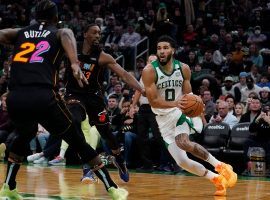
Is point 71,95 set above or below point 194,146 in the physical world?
above

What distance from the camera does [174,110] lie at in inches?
331

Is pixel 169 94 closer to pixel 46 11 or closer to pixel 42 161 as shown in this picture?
pixel 46 11

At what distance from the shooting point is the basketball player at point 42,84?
6406 millimetres

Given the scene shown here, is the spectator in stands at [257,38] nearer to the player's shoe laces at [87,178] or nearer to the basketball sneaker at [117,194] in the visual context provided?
the player's shoe laces at [87,178]

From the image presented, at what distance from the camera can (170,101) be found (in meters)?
8.43

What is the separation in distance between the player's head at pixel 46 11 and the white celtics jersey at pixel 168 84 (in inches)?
86.5

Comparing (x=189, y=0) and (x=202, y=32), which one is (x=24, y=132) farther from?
(x=189, y=0)

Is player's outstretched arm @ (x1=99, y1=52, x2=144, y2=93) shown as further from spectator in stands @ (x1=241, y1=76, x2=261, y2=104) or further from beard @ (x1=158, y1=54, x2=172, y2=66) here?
spectator in stands @ (x1=241, y1=76, x2=261, y2=104)

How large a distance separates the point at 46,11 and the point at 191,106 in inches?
88.9

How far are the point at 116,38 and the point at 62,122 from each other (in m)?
14.4

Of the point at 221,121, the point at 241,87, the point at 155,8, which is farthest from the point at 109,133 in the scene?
the point at 155,8

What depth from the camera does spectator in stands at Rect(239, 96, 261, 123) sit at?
12.0m

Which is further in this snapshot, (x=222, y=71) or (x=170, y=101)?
(x=222, y=71)

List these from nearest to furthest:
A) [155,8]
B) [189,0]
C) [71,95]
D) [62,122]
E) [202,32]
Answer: [62,122] < [71,95] < [202,32] < [189,0] < [155,8]
